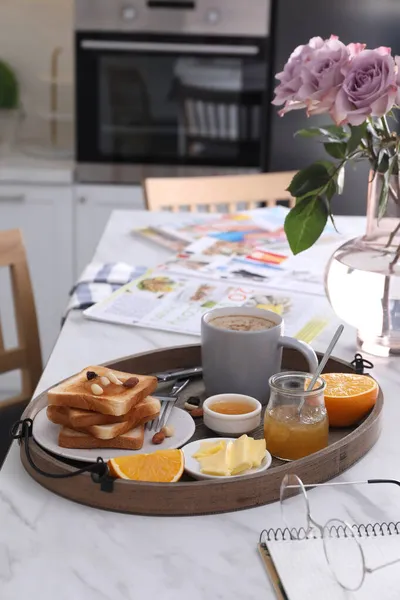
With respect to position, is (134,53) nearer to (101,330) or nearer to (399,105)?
(101,330)

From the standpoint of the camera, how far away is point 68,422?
996 millimetres

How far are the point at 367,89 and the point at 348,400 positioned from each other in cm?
38

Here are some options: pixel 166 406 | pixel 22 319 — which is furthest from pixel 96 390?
pixel 22 319

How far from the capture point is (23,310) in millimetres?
1822

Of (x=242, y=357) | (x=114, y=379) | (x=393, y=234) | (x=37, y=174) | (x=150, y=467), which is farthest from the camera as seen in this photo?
(x=37, y=174)

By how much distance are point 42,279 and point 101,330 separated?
1.86m

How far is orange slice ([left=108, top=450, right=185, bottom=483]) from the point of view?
909mm

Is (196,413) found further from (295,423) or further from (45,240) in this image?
(45,240)

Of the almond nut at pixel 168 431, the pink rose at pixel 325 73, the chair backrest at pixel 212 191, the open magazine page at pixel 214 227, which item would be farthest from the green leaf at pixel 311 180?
the chair backrest at pixel 212 191

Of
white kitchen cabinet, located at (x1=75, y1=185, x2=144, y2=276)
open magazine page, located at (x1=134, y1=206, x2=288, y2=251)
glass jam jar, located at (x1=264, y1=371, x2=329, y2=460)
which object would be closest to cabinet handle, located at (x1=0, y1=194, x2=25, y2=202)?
white kitchen cabinet, located at (x1=75, y1=185, x2=144, y2=276)

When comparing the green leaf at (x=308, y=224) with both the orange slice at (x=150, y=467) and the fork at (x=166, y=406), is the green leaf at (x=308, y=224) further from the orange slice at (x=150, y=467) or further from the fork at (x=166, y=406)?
the orange slice at (x=150, y=467)

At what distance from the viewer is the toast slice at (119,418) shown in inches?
38.7

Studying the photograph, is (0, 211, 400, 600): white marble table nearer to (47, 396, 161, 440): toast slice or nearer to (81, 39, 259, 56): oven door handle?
(47, 396, 161, 440): toast slice

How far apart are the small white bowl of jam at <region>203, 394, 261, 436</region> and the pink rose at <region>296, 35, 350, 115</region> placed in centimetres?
39
